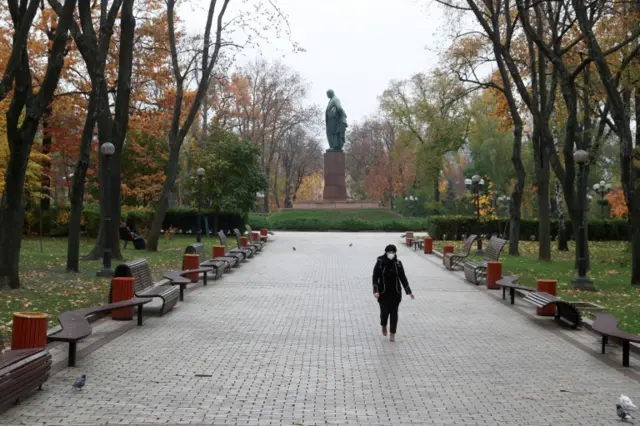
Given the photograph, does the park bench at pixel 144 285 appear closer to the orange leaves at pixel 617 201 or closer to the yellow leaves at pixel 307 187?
the orange leaves at pixel 617 201

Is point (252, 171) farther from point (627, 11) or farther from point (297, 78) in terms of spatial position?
point (627, 11)

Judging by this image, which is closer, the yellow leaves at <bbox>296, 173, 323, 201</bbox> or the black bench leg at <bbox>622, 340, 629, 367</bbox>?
the black bench leg at <bbox>622, 340, 629, 367</bbox>

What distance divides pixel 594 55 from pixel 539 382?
10872mm

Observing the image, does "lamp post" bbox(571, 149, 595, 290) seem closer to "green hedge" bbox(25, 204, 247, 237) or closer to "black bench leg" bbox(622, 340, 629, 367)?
"black bench leg" bbox(622, 340, 629, 367)

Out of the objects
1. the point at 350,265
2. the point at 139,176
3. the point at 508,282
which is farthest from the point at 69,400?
the point at 139,176

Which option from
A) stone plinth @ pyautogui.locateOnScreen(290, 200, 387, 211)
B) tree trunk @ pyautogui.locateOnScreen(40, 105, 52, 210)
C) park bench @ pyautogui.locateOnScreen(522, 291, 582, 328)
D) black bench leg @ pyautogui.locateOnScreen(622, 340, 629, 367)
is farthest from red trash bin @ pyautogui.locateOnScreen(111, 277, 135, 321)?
stone plinth @ pyautogui.locateOnScreen(290, 200, 387, 211)

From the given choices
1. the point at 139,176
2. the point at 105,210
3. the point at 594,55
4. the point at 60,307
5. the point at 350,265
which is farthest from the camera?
the point at 139,176

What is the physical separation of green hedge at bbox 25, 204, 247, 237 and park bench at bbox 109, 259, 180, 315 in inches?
896

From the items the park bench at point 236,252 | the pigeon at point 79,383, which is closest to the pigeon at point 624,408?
the pigeon at point 79,383

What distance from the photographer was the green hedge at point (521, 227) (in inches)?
1763

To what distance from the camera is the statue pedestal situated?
2645 inches

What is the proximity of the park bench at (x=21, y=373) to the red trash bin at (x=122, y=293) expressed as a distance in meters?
4.71

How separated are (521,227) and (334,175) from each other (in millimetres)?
25096

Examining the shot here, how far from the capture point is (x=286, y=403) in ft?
24.3
